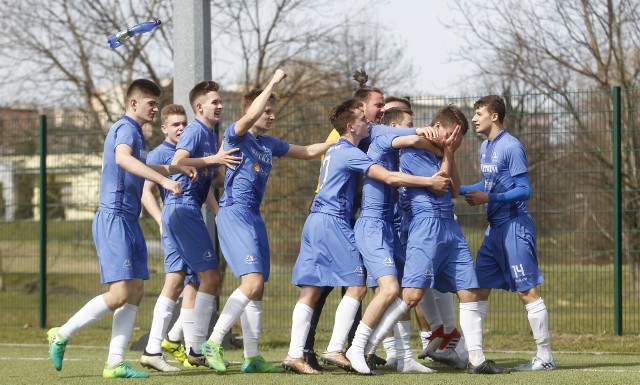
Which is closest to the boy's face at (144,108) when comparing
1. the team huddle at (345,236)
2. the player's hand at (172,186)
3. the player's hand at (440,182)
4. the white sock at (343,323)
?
the team huddle at (345,236)

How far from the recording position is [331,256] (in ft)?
26.9

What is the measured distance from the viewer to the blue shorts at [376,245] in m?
8.02

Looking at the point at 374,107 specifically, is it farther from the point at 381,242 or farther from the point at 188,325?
the point at 188,325

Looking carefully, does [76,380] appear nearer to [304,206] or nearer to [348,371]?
[348,371]

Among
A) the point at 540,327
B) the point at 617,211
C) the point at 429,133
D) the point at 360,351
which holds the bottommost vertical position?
the point at 360,351

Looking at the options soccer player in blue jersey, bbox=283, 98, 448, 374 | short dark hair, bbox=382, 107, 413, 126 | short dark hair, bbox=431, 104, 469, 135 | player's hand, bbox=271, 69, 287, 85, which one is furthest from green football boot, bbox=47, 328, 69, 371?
short dark hair, bbox=431, 104, 469, 135

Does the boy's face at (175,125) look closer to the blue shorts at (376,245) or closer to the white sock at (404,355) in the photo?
the blue shorts at (376,245)

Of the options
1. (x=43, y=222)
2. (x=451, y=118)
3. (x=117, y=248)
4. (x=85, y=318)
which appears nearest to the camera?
(x=117, y=248)

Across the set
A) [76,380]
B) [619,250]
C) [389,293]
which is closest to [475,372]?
[389,293]

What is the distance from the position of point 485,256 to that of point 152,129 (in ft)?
24.4

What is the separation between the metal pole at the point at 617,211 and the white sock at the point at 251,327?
15.2ft

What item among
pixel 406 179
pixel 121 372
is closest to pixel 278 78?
pixel 406 179

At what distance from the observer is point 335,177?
326 inches

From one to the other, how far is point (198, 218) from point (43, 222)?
5.65 meters
